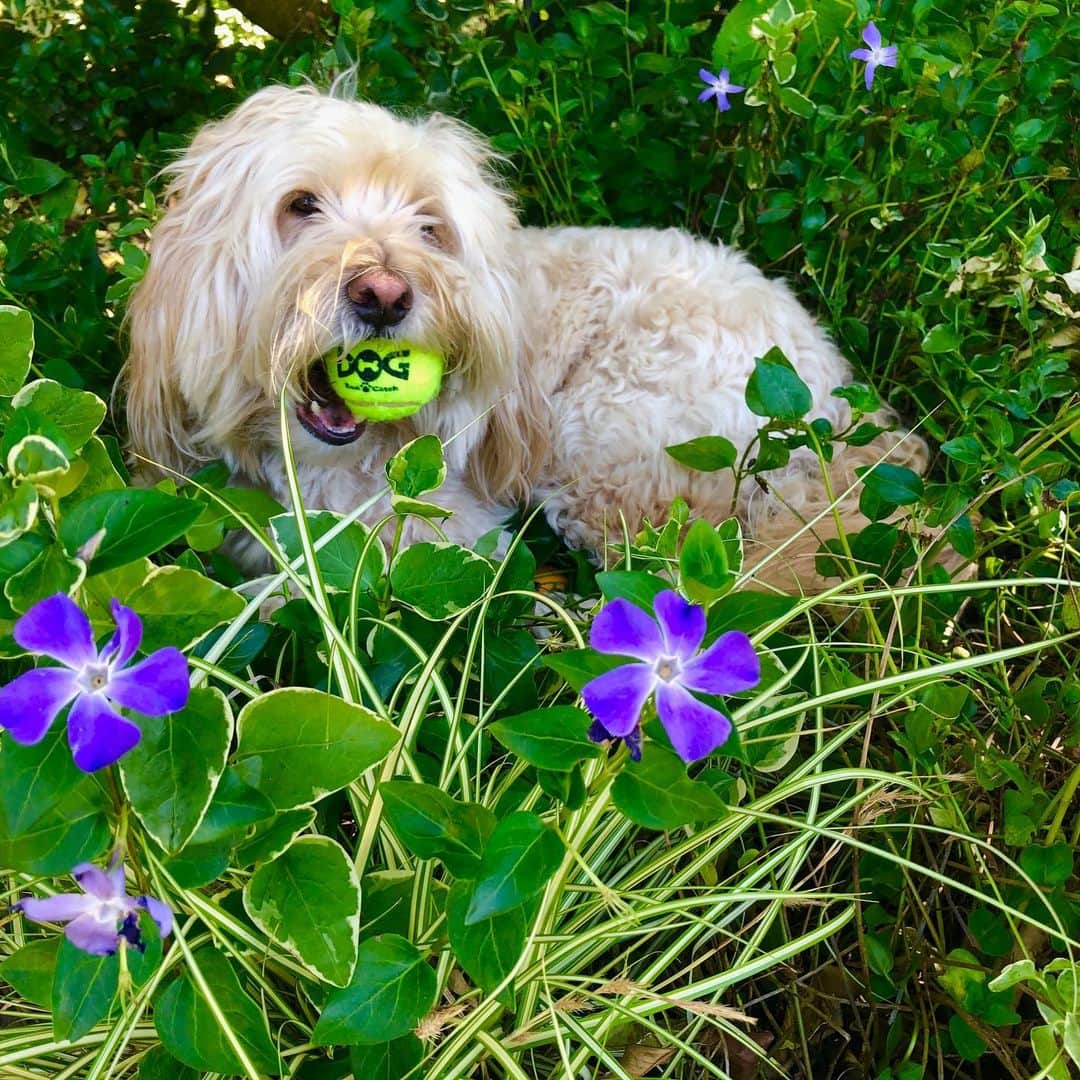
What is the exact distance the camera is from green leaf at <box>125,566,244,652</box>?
0.79 metres

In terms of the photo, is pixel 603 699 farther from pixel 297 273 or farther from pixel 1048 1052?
pixel 297 273

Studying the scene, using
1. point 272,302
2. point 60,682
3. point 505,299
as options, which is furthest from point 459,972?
point 505,299

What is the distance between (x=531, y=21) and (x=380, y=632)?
2153 millimetres

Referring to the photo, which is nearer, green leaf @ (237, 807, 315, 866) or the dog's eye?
green leaf @ (237, 807, 315, 866)


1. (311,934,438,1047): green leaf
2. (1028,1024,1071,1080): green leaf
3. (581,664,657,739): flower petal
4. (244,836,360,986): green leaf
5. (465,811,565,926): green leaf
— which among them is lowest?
(1028,1024,1071,1080): green leaf

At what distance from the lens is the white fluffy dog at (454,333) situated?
74.5 inches

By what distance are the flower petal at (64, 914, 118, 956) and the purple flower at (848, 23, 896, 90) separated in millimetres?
2038

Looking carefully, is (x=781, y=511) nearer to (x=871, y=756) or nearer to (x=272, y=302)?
(x=871, y=756)

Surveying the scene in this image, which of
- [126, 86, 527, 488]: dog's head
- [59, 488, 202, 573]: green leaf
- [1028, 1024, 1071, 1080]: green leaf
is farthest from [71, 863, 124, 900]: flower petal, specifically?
[126, 86, 527, 488]: dog's head

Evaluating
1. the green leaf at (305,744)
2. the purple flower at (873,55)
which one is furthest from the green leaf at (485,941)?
the purple flower at (873,55)

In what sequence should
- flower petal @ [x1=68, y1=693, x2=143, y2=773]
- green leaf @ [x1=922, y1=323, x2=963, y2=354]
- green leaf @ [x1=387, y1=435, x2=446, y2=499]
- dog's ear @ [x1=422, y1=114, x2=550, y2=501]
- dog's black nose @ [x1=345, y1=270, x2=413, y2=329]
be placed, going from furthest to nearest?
dog's ear @ [x1=422, y1=114, x2=550, y2=501], dog's black nose @ [x1=345, y1=270, x2=413, y2=329], green leaf @ [x1=922, y1=323, x2=963, y2=354], green leaf @ [x1=387, y1=435, x2=446, y2=499], flower petal @ [x1=68, y1=693, x2=143, y2=773]

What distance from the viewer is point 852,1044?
54.0 inches

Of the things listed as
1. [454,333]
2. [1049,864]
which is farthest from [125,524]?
[454,333]

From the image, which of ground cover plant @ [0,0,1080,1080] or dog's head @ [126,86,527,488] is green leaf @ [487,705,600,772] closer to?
ground cover plant @ [0,0,1080,1080]
